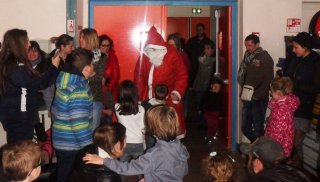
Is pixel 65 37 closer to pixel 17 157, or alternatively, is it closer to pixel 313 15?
pixel 17 157

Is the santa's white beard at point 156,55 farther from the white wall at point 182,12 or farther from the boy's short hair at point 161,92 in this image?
the white wall at point 182,12

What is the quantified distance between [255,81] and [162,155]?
10.0 ft

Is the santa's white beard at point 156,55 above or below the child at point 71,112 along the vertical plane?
above

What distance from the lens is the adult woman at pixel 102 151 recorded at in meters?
2.67

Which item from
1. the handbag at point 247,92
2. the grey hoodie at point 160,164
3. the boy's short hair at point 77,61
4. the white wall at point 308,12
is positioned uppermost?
the white wall at point 308,12

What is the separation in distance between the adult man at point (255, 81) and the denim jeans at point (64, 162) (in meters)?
2.83

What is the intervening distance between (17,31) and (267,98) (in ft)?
11.1

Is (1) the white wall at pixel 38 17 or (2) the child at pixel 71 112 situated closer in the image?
(2) the child at pixel 71 112

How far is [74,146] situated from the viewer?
349 centimetres

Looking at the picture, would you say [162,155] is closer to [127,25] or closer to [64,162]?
[64,162]

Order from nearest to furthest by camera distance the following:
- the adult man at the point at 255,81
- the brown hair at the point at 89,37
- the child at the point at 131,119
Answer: the child at the point at 131,119, the brown hair at the point at 89,37, the adult man at the point at 255,81

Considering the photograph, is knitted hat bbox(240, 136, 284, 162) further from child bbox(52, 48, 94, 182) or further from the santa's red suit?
the santa's red suit

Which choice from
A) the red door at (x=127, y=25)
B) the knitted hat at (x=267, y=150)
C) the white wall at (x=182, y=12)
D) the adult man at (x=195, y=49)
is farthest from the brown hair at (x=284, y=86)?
the white wall at (x=182, y=12)

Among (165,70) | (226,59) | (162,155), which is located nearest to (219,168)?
(162,155)
